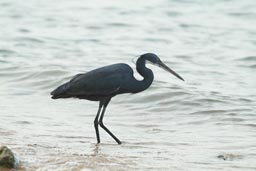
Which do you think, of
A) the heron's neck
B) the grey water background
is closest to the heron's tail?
the grey water background

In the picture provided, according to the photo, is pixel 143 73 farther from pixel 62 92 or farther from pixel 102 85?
pixel 62 92

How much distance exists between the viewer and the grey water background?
8227 millimetres

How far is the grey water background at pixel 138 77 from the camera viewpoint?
8227 millimetres

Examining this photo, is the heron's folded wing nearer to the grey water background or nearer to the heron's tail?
the heron's tail

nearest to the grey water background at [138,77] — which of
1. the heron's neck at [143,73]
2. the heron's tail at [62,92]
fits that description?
the heron's tail at [62,92]

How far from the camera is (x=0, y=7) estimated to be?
21.0 m

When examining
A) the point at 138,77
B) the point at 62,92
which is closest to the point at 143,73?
the point at 62,92

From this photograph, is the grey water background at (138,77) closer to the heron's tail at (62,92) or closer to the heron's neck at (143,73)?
the heron's tail at (62,92)

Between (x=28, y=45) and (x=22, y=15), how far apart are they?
370 centimetres

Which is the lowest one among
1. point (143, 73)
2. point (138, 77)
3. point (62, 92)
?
point (138, 77)

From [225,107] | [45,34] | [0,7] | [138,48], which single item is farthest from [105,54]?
[0,7]

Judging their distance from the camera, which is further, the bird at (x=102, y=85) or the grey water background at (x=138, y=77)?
the bird at (x=102, y=85)

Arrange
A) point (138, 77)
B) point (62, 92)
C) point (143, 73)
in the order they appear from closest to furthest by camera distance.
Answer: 1. point (62, 92)
2. point (143, 73)
3. point (138, 77)

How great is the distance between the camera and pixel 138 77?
43.4 ft
